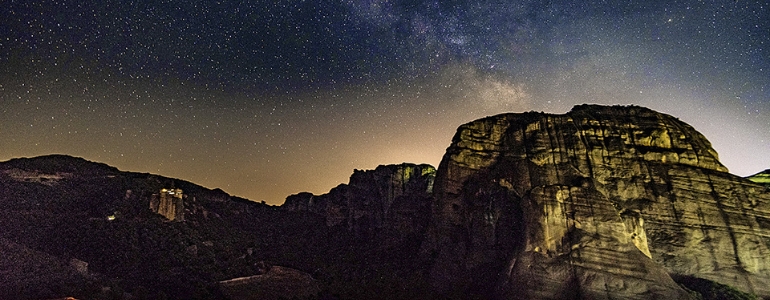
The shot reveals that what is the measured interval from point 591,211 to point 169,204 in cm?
8362

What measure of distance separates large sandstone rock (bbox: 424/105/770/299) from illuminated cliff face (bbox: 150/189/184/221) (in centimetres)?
5641

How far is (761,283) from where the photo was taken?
162 ft

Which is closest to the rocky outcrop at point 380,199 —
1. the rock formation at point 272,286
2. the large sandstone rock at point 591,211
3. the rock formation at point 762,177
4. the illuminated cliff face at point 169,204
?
the large sandstone rock at point 591,211

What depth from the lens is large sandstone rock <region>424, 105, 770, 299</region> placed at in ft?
160

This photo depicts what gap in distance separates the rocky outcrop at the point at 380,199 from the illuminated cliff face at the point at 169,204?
131 feet

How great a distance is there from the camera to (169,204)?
3856 inches

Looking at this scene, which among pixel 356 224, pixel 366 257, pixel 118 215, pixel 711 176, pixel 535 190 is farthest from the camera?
pixel 356 224

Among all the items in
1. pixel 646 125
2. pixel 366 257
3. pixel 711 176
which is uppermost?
pixel 646 125

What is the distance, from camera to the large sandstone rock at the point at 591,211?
48844mm

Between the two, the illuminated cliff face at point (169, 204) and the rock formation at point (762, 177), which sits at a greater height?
the rock formation at point (762, 177)

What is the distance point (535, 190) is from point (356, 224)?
229 ft

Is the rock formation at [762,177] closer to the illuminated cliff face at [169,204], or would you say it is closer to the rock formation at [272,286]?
the rock formation at [272,286]

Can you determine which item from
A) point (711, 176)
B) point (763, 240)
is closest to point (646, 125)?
point (711, 176)

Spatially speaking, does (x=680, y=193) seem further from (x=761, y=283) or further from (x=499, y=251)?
(x=499, y=251)
